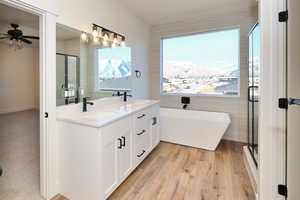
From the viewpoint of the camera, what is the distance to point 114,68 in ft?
9.95

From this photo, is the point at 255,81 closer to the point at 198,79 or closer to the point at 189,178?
the point at 189,178

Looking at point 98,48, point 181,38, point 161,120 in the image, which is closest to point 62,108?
point 98,48

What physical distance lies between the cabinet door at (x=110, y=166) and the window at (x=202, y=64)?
2.69 m

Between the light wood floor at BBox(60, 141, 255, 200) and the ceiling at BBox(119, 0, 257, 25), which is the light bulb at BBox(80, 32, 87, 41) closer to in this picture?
the ceiling at BBox(119, 0, 257, 25)

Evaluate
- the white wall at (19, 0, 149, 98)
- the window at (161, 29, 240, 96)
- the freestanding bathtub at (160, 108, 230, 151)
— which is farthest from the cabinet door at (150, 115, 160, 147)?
the window at (161, 29, 240, 96)

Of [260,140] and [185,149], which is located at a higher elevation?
[260,140]

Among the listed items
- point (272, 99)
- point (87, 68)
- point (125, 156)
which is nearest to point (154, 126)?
point (125, 156)

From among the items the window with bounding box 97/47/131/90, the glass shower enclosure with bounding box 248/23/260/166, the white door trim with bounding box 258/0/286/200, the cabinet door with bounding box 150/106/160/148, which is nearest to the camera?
the white door trim with bounding box 258/0/286/200

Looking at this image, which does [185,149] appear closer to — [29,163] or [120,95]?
[120,95]

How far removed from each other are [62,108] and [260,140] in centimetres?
210

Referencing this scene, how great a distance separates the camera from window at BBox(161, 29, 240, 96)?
139 inches

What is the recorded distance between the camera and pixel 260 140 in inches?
58.1

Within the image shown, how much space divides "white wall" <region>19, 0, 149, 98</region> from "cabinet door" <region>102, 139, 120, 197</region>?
58.2 inches

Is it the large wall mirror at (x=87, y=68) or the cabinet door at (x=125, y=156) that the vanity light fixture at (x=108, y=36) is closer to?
the large wall mirror at (x=87, y=68)
